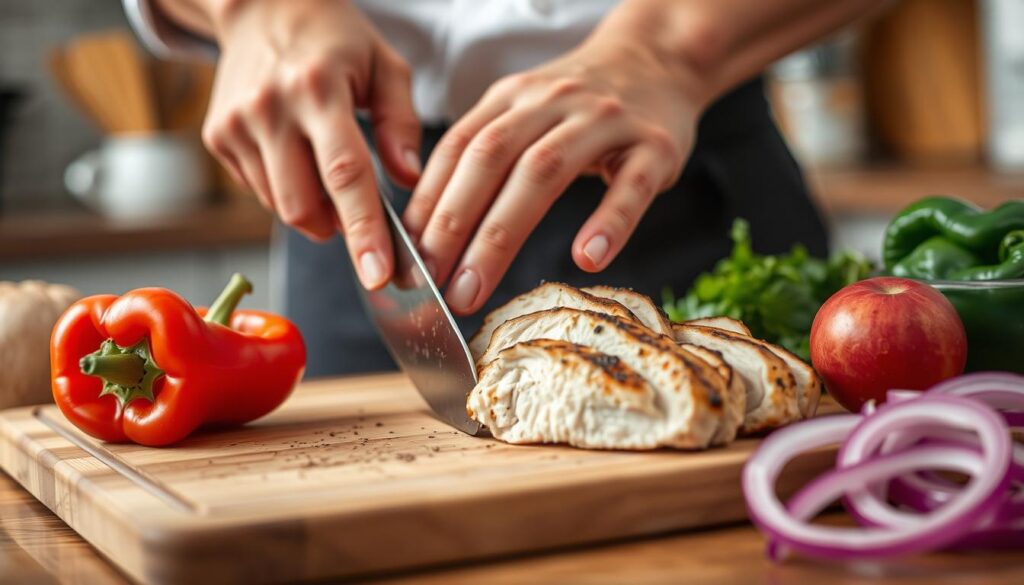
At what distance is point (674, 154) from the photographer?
1411 mm

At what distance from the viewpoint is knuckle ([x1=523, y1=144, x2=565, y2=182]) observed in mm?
1328

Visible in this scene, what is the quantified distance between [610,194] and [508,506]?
536 mm

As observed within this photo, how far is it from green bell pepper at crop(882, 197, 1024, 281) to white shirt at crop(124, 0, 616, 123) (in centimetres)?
56

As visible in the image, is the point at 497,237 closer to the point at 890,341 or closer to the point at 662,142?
the point at 662,142

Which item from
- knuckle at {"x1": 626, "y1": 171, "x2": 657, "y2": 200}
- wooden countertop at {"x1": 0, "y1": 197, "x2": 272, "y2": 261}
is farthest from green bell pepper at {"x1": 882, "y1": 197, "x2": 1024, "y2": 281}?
wooden countertop at {"x1": 0, "y1": 197, "x2": 272, "y2": 261}

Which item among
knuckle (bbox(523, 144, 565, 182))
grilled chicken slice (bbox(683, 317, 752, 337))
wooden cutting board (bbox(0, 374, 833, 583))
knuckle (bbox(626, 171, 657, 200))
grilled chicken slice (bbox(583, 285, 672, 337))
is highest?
knuckle (bbox(523, 144, 565, 182))

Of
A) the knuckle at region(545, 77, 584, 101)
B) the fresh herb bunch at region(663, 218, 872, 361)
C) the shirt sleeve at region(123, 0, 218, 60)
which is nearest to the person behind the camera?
the knuckle at region(545, 77, 584, 101)

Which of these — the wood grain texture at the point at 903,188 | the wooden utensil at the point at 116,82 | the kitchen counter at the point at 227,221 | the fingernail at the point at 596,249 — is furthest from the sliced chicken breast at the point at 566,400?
the wooden utensil at the point at 116,82

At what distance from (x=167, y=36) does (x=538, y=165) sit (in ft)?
2.83

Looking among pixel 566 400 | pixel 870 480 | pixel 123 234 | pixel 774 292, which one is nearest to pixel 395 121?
pixel 774 292

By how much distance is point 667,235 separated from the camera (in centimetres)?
182

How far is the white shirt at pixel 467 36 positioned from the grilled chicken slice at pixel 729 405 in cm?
82

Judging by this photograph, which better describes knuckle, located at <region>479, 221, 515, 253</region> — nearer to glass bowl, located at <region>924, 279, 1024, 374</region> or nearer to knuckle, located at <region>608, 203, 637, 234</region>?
knuckle, located at <region>608, 203, 637, 234</region>

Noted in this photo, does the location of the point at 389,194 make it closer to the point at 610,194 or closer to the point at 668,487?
the point at 610,194
